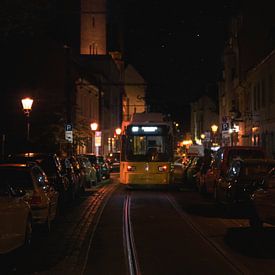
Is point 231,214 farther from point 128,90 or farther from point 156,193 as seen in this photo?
point 128,90

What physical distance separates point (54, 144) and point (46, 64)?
1648 centimetres

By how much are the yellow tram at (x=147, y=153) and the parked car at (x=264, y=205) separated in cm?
1393

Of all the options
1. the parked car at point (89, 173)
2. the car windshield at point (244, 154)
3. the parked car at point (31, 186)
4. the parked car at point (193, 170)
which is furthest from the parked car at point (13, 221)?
the parked car at point (193, 170)

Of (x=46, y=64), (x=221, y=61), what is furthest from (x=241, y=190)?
(x=221, y=61)

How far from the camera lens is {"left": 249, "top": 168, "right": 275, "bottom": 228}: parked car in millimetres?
13992

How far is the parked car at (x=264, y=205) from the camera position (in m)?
14.0

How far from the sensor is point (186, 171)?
124 feet

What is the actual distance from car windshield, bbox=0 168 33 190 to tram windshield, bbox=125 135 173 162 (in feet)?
49.1

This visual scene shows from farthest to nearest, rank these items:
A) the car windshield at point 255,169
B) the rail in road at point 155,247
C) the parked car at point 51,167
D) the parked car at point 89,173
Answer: the parked car at point 89,173 < the parked car at point 51,167 < the car windshield at point 255,169 < the rail in road at point 155,247

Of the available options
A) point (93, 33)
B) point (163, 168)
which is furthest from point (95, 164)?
point (93, 33)

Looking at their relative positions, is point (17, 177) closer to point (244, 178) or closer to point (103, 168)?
point (244, 178)

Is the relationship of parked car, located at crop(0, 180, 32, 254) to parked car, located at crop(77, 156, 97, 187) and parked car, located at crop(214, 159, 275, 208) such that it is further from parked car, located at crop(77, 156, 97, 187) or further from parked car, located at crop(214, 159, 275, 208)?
parked car, located at crop(77, 156, 97, 187)

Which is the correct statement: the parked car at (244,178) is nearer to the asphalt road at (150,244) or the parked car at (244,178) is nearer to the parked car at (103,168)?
the asphalt road at (150,244)

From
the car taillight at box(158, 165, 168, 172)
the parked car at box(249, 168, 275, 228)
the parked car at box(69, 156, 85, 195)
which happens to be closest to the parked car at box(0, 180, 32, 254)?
the parked car at box(249, 168, 275, 228)
